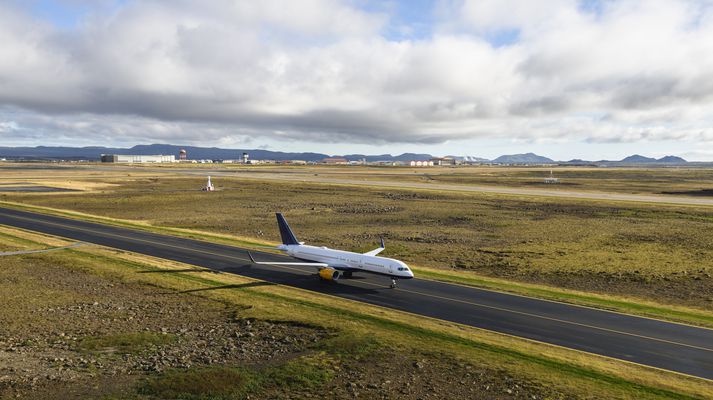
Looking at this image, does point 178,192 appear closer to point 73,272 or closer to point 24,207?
point 24,207

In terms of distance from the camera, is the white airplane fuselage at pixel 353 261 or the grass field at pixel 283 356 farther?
the white airplane fuselage at pixel 353 261

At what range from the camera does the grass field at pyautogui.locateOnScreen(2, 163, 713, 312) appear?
180ft

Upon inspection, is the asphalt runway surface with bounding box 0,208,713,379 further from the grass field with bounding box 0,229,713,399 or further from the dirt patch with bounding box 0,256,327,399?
the dirt patch with bounding box 0,256,327,399

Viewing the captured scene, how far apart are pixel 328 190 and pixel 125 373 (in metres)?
122

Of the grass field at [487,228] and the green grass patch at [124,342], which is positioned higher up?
the grass field at [487,228]

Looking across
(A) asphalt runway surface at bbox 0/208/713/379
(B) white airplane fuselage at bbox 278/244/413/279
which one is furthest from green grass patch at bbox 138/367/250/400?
(B) white airplane fuselage at bbox 278/244/413/279

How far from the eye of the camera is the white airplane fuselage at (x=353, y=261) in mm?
46719

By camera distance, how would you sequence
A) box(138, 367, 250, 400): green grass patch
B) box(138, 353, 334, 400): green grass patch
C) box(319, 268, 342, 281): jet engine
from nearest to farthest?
box(138, 367, 250, 400): green grass patch < box(138, 353, 334, 400): green grass patch < box(319, 268, 342, 281): jet engine

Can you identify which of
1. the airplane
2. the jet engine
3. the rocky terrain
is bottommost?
the rocky terrain

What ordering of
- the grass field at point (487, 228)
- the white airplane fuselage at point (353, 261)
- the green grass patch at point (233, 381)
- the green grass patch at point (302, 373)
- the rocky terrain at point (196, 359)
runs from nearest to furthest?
the green grass patch at point (233, 381) < the rocky terrain at point (196, 359) < the green grass patch at point (302, 373) < the white airplane fuselage at point (353, 261) < the grass field at point (487, 228)

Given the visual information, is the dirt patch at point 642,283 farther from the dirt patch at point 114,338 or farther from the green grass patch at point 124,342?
the green grass patch at point 124,342

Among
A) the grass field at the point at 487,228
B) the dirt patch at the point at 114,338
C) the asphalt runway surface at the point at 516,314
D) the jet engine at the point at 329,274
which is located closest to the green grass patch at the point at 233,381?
the dirt patch at the point at 114,338

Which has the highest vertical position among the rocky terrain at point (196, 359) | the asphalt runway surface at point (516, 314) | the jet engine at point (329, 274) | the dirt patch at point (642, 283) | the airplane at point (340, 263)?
the airplane at point (340, 263)

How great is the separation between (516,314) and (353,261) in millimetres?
16742
